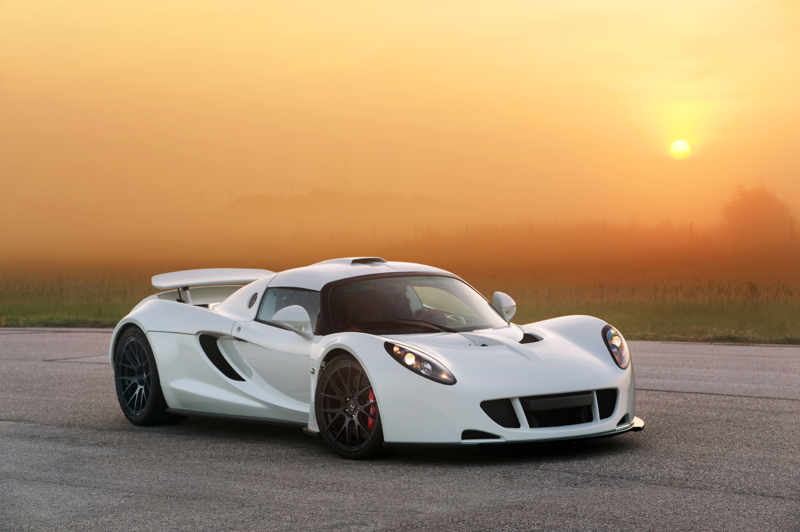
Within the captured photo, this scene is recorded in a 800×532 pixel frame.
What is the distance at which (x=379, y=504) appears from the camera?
4.92 m

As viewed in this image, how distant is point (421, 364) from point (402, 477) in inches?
30.1

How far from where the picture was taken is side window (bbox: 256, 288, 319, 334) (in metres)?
7.07

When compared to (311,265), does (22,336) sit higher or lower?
lower

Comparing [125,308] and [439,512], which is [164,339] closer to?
[439,512]

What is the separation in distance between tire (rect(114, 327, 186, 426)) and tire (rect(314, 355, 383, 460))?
213 centimetres

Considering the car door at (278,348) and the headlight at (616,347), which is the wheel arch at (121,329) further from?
the headlight at (616,347)

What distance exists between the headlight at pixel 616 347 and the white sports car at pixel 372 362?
0.02 m

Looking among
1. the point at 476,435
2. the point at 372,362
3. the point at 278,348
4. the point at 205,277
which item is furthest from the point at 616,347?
the point at 205,277

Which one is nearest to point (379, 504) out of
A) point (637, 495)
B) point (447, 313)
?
point (637, 495)

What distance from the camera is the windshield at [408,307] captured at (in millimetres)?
6844

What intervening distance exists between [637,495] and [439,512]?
112cm

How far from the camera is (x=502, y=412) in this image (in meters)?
5.82

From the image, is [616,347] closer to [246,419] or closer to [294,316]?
[294,316]

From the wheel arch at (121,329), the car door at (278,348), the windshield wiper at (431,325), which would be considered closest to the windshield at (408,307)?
the windshield wiper at (431,325)
